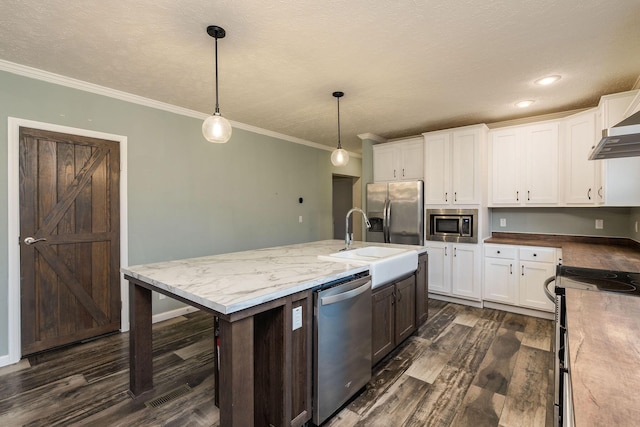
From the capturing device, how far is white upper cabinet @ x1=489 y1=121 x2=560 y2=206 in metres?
3.50

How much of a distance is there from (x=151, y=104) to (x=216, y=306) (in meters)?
2.93

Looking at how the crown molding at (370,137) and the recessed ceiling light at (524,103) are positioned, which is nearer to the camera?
the recessed ceiling light at (524,103)

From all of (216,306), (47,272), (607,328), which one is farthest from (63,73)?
(607,328)

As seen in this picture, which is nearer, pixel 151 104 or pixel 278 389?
pixel 278 389

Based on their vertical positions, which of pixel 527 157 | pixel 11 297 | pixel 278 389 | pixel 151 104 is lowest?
pixel 278 389

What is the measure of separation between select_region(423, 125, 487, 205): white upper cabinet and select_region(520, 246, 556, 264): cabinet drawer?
780 mm

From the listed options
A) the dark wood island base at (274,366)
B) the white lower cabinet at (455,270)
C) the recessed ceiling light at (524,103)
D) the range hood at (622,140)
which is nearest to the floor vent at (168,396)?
the dark wood island base at (274,366)

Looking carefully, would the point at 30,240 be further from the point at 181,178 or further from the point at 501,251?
the point at 501,251

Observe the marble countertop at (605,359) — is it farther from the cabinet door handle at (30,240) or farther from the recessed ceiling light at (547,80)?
the cabinet door handle at (30,240)

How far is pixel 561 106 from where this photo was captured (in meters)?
3.47

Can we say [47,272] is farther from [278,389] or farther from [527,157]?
[527,157]

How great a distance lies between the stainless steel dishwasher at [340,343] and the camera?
1.72m

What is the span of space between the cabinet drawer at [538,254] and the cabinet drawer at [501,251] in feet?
0.27

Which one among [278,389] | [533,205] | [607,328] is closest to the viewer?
[607,328]
